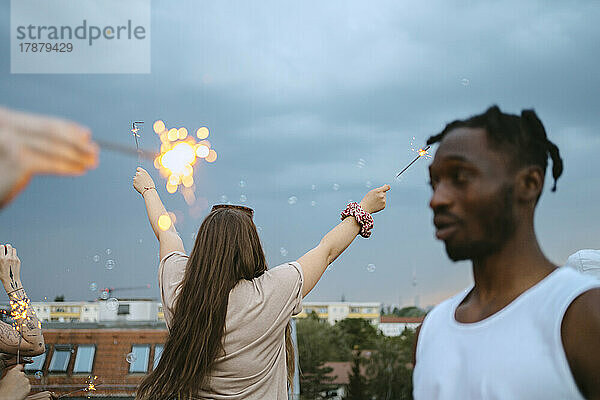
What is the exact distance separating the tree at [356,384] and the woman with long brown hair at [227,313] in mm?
34240

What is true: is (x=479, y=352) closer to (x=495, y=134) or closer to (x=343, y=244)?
(x=495, y=134)

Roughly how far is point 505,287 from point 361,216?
163 cm

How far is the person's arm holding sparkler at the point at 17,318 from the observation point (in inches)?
123

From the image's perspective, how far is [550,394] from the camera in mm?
983

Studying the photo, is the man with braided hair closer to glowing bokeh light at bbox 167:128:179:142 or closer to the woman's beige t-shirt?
the woman's beige t-shirt

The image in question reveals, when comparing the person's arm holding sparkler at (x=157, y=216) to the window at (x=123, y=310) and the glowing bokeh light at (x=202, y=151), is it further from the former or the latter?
the window at (x=123, y=310)

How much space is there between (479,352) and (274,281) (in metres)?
1.35

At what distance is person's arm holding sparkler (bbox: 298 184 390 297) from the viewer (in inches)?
99.4

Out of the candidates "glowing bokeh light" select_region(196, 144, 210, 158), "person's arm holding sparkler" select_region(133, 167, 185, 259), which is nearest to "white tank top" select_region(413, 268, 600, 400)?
"person's arm holding sparkler" select_region(133, 167, 185, 259)

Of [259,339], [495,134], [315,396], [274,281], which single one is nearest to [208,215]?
[274,281]

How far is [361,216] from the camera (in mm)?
2768

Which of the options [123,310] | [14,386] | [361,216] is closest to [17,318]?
[14,386]

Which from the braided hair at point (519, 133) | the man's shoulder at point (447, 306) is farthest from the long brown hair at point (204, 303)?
the braided hair at point (519, 133)

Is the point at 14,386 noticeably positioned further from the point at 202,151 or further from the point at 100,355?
the point at 100,355
